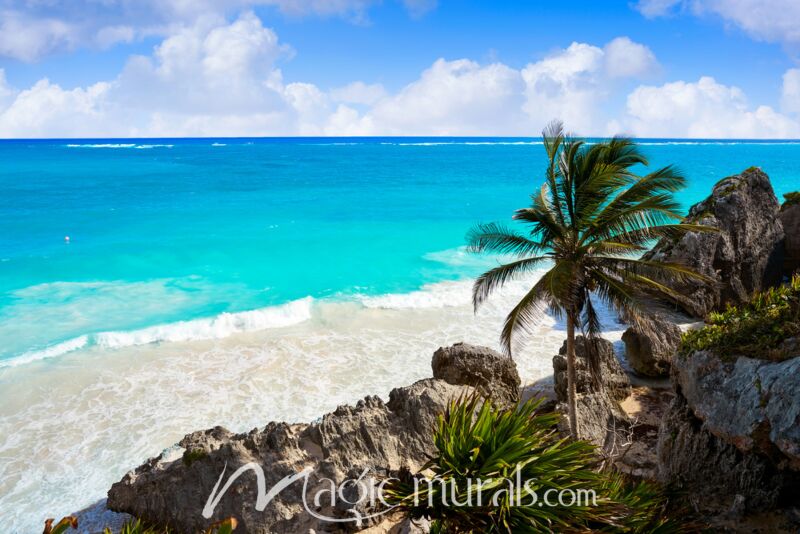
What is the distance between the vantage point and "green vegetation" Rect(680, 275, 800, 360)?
870 cm

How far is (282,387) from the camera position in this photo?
56.1 ft

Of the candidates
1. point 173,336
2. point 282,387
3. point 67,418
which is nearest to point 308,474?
point 282,387

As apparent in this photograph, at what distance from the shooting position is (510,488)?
6.43 meters

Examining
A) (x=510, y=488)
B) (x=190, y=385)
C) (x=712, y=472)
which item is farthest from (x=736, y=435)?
(x=190, y=385)

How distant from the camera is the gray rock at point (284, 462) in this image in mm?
9234

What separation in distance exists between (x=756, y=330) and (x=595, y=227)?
126 inches

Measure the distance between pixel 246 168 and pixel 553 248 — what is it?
87.4m

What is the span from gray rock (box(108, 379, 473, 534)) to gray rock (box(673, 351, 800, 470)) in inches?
169

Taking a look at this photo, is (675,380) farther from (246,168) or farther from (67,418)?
(246,168)

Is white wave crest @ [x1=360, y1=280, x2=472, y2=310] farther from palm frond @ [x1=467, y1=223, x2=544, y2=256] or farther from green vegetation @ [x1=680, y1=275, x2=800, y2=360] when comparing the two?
green vegetation @ [x1=680, y1=275, x2=800, y2=360]

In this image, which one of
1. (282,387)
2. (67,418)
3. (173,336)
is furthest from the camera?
(173,336)

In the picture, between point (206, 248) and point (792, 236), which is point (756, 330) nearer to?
point (792, 236)

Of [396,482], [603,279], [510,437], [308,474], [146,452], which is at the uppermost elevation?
[603,279]

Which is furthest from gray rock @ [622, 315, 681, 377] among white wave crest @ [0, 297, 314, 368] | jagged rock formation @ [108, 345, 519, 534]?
white wave crest @ [0, 297, 314, 368]
